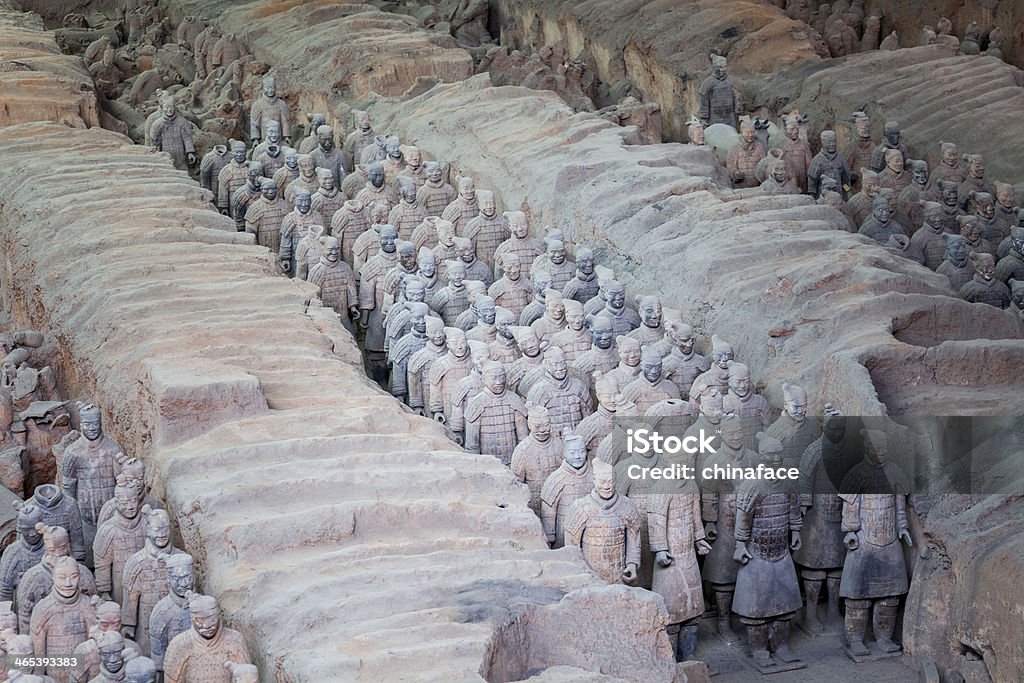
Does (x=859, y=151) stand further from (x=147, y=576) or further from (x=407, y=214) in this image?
(x=147, y=576)

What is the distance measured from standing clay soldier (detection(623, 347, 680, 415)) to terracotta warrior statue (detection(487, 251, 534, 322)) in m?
1.91

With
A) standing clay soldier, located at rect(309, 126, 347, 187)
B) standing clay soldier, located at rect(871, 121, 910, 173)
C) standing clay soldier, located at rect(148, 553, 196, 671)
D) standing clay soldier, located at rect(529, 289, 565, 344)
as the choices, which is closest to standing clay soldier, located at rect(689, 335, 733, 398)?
standing clay soldier, located at rect(529, 289, 565, 344)

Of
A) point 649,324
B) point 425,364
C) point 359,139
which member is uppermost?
point 649,324

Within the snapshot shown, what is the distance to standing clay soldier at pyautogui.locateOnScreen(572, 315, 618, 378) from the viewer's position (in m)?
10.8

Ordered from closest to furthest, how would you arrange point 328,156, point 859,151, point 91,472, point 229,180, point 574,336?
point 91,472
point 574,336
point 229,180
point 859,151
point 328,156

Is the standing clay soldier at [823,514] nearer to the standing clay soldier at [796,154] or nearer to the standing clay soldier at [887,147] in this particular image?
the standing clay soldier at [796,154]

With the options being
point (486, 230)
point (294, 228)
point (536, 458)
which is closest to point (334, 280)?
point (294, 228)

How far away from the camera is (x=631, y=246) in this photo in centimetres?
1228

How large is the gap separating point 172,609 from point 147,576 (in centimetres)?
45

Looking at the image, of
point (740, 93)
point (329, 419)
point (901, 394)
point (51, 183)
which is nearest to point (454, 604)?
point (329, 419)

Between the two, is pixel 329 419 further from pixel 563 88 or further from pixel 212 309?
pixel 563 88

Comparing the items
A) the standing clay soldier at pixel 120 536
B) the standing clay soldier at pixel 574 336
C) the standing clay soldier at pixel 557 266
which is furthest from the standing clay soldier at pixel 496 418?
the standing clay soldier at pixel 120 536

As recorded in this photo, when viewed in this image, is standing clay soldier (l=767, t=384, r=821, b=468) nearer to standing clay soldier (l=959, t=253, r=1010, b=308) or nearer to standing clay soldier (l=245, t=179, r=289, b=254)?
standing clay soldier (l=959, t=253, r=1010, b=308)

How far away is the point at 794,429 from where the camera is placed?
971cm
